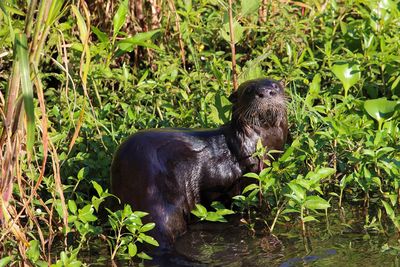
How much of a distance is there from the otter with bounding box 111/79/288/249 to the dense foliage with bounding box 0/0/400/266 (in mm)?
141

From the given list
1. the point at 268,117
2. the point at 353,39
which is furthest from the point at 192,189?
the point at 353,39

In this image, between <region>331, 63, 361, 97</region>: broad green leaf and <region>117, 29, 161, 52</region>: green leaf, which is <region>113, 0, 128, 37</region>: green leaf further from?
<region>331, 63, 361, 97</region>: broad green leaf

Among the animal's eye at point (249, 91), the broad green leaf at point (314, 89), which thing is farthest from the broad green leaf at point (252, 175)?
the broad green leaf at point (314, 89)

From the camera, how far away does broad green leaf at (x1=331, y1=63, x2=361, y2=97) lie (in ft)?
18.6

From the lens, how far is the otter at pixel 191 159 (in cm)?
457

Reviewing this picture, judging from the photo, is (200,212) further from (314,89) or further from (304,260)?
(314,89)

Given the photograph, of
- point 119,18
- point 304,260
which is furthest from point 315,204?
point 119,18

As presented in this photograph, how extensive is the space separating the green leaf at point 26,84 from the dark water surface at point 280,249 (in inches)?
36.6

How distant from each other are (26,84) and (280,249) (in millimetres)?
1513

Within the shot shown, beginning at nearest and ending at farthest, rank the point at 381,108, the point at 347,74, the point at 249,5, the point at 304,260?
1. the point at 304,260
2. the point at 381,108
3. the point at 249,5
4. the point at 347,74

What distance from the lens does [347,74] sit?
18.7 feet

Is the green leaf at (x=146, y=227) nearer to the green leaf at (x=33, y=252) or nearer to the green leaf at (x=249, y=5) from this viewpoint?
the green leaf at (x=33, y=252)

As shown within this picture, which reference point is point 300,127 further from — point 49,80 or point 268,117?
point 49,80

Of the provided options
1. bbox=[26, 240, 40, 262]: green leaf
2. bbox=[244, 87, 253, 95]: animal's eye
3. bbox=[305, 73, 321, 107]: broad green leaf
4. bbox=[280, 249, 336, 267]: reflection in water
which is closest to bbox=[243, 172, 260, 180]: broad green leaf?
bbox=[280, 249, 336, 267]: reflection in water
